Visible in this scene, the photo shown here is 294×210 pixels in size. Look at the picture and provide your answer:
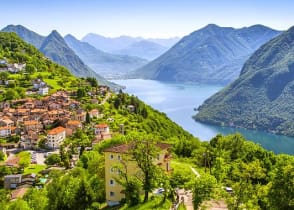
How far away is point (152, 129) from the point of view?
80188mm

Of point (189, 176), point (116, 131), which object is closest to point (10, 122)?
point (116, 131)

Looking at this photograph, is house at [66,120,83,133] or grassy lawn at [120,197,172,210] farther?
house at [66,120,83,133]

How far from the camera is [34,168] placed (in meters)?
56.4

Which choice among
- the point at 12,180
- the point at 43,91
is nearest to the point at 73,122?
the point at 12,180

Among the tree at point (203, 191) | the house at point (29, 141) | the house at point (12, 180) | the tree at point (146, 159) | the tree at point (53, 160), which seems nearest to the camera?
the tree at point (203, 191)

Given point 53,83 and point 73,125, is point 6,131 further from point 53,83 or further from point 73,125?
point 53,83

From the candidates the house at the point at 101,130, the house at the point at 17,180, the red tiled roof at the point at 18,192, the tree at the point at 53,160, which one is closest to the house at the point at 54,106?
the house at the point at 101,130

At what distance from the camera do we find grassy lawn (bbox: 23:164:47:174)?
54844 millimetres

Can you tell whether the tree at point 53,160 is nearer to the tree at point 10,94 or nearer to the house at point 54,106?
the house at point 54,106

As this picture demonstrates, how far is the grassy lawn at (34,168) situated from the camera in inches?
2159

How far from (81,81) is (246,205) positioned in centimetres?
9634

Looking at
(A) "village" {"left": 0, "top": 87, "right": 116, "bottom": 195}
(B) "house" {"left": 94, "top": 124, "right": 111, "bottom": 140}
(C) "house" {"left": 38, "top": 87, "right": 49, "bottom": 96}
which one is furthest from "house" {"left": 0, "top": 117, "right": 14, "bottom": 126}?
(C) "house" {"left": 38, "top": 87, "right": 49, "bottom": 96}

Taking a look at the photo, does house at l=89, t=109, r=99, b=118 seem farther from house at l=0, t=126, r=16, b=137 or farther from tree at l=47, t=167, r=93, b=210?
tree at l=47, t=167, r=93, b=210

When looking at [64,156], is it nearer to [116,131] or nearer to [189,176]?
[116,131]
